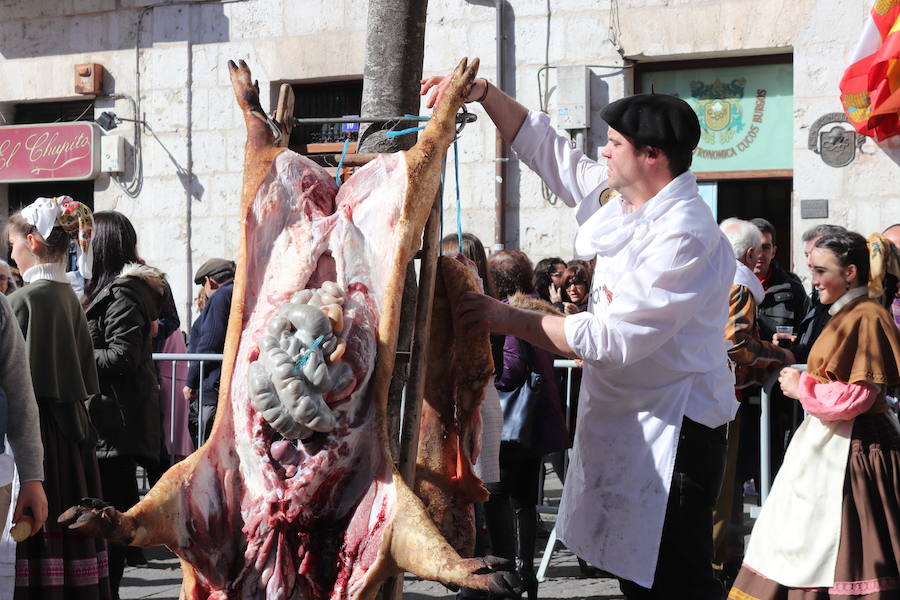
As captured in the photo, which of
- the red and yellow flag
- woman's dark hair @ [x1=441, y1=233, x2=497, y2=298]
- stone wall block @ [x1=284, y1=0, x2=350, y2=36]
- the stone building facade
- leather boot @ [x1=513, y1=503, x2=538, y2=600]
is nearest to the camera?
woman's dark hair @ [x1=441, y1=233, x2=497, y2=298]

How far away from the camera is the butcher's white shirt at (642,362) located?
129 inches

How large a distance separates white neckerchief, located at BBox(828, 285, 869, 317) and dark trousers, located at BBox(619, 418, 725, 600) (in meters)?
1.85

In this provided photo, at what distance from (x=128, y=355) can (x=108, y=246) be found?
0.64 m

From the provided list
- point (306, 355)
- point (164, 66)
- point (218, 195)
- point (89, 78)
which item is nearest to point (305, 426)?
point (306, 355)

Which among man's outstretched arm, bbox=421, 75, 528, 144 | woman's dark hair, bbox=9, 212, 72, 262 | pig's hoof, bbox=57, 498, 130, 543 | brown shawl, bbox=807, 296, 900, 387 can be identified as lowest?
pig's hoof, bbox=57, 498, 130, 543

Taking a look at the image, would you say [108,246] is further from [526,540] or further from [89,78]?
[89,78]

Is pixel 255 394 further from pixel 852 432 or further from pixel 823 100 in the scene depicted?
pixel 823 100

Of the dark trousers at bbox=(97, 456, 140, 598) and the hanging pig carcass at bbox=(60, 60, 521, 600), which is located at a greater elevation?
the hanging pig carcass at bbox=(60, 60, 521, 600)

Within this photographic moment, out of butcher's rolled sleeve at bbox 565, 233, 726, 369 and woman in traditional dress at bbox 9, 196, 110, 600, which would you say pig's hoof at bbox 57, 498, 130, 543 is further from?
woman in traditional dress at bbox 9, 196, 110, 600

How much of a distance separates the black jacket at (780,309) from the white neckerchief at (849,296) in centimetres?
161

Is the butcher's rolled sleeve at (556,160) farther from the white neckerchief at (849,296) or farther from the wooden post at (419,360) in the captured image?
the white neckerchief at (849,296)

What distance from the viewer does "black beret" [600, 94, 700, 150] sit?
3410 millimetres

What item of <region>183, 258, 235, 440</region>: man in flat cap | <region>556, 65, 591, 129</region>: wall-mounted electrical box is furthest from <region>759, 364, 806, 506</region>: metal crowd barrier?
<region>556, 65, 591, 129</region>: wall-mounted electrical box

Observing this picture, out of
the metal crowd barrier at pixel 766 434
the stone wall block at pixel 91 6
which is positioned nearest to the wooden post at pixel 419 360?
the metal crowd barrier at pixel 766 434
